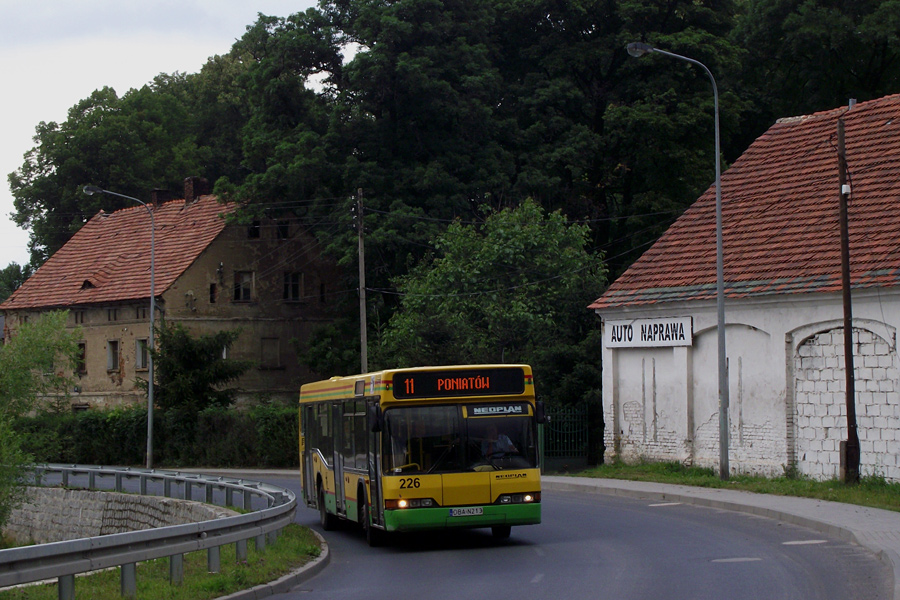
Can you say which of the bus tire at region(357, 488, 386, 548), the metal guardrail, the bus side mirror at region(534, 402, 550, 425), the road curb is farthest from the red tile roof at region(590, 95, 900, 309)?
the road curb

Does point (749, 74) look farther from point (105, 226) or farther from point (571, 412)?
point (105, 226)

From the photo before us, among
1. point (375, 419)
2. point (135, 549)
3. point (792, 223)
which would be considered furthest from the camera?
point (792, 223)

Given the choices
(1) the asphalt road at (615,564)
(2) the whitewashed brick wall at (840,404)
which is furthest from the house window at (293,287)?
(1) the asphalt road at (615,564)

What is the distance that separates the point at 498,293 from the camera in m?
41.4

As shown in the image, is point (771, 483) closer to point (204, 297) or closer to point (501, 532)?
point (501, 532)

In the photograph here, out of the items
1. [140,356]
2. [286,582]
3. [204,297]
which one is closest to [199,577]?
[286,582]

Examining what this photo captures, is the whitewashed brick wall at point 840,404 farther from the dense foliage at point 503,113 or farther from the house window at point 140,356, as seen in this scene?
the house window at point 140,356

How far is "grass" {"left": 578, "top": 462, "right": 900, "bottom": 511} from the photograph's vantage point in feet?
67.6

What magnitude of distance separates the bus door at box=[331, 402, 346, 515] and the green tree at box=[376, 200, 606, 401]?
17241 mm

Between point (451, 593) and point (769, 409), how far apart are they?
15960 mm

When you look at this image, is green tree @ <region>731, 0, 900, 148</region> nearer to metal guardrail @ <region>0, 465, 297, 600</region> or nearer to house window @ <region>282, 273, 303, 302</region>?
house window @ <region>282, 273, 303, 302</region>

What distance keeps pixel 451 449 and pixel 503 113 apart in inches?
1354

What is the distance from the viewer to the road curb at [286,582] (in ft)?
39.2

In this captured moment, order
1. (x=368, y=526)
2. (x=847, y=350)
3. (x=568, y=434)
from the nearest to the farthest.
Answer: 1. (x=368, y=526)
2. (x=847, y=350)
3. (x=568, y=434)
